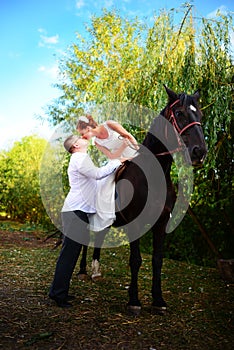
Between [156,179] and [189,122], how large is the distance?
2.13 ft

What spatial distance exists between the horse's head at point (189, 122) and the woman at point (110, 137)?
2.28 feet

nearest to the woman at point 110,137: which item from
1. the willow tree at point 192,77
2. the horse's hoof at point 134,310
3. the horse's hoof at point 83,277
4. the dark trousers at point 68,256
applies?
the dark trousers at point 68,256

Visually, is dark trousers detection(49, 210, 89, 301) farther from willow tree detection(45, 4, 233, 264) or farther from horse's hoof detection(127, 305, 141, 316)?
willow tree detection(45, 4, 233, 264)

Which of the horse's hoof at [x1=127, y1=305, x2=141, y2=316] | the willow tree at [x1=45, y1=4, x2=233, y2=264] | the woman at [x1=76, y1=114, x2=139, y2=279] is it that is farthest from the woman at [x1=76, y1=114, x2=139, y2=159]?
the horse's hoof at [x1=127, y1=305, x2=141, y2=316]

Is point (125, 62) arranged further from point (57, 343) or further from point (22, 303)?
point (57, 343)

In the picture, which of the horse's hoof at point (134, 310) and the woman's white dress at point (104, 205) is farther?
the woman's white dress at point (104, 205)

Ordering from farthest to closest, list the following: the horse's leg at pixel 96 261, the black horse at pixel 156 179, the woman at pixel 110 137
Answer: the horse's leg at pixel 96 261 → the woman at pixel 110 137 → the black horse at pixel 156 179

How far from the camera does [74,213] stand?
3.82 m

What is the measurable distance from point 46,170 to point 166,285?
2.84 metres

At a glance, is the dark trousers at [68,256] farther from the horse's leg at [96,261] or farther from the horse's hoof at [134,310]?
the horse's leg at [96,261]

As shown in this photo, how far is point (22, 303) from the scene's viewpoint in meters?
3.92

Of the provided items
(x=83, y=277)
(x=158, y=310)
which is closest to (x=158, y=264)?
(x=158, y=310)

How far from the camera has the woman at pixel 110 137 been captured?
4.07m

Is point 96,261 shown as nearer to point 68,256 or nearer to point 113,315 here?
point 68,256
